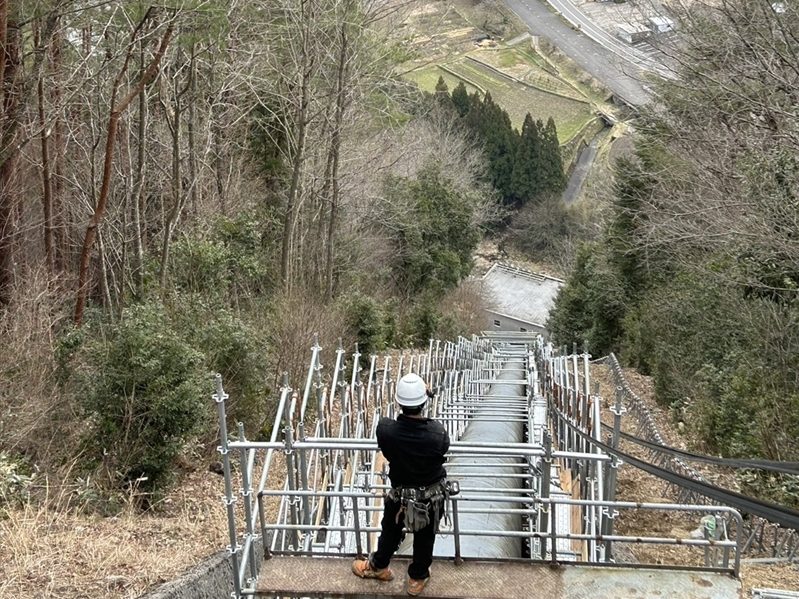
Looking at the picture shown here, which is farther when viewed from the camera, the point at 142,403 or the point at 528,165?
the point at 528,165

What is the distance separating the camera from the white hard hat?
4.83 meters

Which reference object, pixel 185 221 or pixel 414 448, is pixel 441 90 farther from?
pixel 414 448

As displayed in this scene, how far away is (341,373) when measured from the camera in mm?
8305

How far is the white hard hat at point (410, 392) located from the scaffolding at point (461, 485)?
0.61 metres

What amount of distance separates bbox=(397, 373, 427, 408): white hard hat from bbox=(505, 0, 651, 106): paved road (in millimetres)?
48562

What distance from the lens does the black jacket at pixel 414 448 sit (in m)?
4.88

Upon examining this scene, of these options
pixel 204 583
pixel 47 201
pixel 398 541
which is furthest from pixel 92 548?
pixel 47 201

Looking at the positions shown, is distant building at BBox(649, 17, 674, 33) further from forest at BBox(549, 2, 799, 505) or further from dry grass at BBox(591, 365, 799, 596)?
dry grass at BBox(591, 365, 799, 596)

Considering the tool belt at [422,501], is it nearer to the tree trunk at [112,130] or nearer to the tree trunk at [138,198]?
the tree trunk at [112,130]

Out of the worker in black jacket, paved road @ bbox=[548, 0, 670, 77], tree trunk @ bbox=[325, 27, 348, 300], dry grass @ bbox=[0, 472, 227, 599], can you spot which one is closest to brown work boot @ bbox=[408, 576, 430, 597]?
the worker in black jacket

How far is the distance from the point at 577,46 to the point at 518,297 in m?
26.9

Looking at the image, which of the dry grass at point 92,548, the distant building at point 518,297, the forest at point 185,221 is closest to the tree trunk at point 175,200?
the forest at point 185,221

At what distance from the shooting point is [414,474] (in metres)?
4.94

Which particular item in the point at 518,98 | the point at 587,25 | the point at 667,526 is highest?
the point at 587,25
